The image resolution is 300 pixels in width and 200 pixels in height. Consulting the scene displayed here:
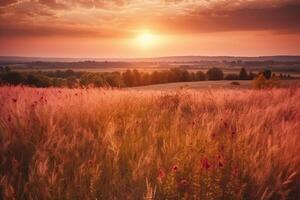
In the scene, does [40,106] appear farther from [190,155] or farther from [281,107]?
[281,107]

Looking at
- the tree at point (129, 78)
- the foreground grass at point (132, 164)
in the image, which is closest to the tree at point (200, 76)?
the tree at point (129, 78)

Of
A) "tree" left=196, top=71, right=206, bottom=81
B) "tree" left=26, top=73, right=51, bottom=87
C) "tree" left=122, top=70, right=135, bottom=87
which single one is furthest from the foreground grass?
"tree" left=196, top=71, right=206, bottom=81

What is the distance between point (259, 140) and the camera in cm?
411

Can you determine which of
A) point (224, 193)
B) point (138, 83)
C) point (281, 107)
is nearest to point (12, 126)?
point (224, 193)

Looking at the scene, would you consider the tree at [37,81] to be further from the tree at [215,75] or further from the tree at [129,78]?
the tree at [215,75]

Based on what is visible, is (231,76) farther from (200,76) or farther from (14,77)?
(14,77)

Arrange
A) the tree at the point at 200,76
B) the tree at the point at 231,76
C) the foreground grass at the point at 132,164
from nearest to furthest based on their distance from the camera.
A: the foreground grass at the point at 132,164, the tree at the point at 231,76, the tree at the point at 200,76

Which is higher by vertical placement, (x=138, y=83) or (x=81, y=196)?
(x=81, y=196)

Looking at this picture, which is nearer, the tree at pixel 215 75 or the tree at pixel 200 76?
the tree at pixel 215 75

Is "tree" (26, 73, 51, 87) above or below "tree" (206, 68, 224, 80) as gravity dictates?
above

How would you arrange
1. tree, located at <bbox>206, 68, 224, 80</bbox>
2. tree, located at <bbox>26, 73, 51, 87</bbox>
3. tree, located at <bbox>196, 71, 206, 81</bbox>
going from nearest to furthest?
1. tree, located at <bbox>26, 73, 51, 87</bbox>
2. tree, located at <bbox>206, 68, 224, 80</bbox>
3. tree, located at <bbox>196, 71, 206, 81</bbox>

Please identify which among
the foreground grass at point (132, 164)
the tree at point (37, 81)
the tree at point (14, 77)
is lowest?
the tree at point (37, 81)

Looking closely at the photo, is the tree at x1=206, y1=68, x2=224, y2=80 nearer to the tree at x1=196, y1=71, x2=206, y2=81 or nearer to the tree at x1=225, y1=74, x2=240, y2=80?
the tree at x1=196, y1=71, x2=206, y2=81

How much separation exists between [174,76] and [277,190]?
80.3 meters
